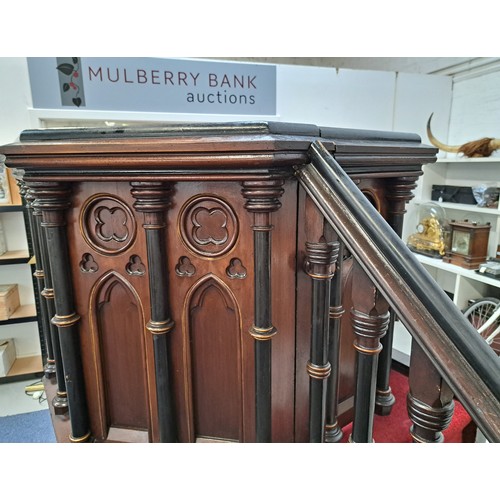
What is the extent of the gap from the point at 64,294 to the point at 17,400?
9.32ft

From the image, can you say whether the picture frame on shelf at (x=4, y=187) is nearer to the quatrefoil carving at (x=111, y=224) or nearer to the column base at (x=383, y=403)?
the quatrefoil carving at (x=111, y=224)

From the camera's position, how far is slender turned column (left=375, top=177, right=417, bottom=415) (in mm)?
1099

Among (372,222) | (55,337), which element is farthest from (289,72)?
(372,222)

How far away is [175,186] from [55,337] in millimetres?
752

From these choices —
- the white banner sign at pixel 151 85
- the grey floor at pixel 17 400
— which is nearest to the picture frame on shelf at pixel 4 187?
the white banner sign at pixel 151 85

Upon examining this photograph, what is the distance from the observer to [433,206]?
3.61 metres

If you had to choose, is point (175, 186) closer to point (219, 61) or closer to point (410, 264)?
point (410, 264)

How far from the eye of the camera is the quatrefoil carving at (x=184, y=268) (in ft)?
2.57

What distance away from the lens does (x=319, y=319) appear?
2.31 feet

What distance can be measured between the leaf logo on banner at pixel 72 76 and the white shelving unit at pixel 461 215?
9.52ft

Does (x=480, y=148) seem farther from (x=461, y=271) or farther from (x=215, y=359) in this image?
(x=215, y=359)

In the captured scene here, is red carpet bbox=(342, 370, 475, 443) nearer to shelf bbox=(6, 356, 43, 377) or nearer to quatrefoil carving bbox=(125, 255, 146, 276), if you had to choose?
quatrefoil carving bbox=(125, 255, 146, 276)

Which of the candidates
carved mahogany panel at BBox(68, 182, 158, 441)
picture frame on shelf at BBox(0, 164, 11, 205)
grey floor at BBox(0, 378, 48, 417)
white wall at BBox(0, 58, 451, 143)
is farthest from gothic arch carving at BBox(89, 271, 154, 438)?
picture frame on shelf at BBox(0, 164, 11, 205)

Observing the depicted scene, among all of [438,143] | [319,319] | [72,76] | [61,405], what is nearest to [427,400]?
[319,319]
